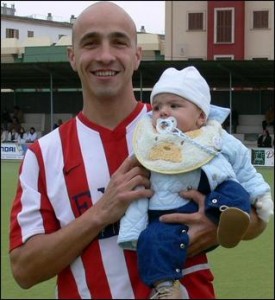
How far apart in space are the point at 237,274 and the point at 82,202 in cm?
364

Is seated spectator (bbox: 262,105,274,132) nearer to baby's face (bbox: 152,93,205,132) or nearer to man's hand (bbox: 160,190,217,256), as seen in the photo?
baby's face (bbox: 152,93,205,132)

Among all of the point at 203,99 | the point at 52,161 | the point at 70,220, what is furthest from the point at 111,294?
the point at 203,99

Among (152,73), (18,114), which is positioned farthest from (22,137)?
(18,114)

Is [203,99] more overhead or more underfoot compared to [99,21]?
more underfoot

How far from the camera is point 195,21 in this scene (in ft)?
104

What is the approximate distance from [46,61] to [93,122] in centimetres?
1562

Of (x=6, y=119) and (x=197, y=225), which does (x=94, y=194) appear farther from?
(x=6, y=119)

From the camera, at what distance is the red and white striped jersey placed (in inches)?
70.3

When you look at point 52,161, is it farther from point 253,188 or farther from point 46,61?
→ point 46,61

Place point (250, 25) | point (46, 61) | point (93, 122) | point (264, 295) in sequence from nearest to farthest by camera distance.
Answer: point (93, 122) < point (264, 295) < point (46, 61) < point (250, 25)

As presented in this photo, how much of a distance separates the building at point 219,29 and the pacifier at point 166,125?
28741 millimetres

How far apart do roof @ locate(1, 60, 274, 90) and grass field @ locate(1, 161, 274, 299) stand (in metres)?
10.0

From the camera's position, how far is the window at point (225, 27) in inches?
1231

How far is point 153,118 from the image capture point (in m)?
1.85
